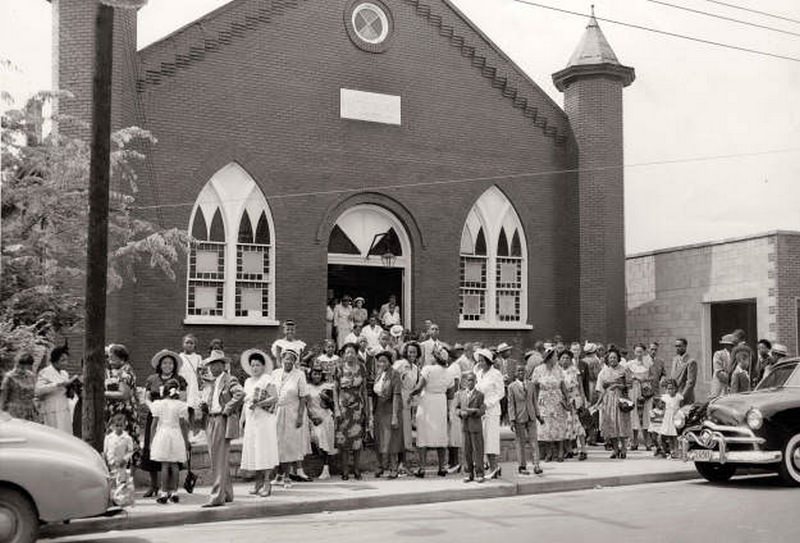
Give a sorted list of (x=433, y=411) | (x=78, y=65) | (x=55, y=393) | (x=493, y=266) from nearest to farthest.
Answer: (x=55, y=393) < (x=433, y=411) < (x=78, y=65) < (x=493, y=266)

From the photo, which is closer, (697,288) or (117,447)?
(117,447)

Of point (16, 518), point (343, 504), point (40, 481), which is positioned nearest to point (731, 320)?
point (343, 504)

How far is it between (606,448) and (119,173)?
10.1 m

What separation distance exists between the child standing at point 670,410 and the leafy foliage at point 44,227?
8.45 meters

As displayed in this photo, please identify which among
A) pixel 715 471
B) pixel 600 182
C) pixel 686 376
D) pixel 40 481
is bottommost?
pixel 715 471

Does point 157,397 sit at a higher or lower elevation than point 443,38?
lower

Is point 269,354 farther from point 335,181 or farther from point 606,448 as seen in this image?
point 606,448

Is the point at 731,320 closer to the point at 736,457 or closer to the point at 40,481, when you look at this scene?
the point at 736,457

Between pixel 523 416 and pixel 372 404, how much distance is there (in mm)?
2268

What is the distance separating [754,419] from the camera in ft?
41.0

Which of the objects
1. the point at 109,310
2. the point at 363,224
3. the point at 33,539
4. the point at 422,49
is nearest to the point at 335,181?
the point at 363,224

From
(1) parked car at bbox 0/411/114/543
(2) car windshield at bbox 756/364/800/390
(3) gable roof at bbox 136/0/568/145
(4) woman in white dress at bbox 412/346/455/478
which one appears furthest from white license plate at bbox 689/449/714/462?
(3) gable roof at bbox 136/0/568/145

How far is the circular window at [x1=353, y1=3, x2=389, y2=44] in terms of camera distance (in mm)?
20922

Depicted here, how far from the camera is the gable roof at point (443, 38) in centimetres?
1880
